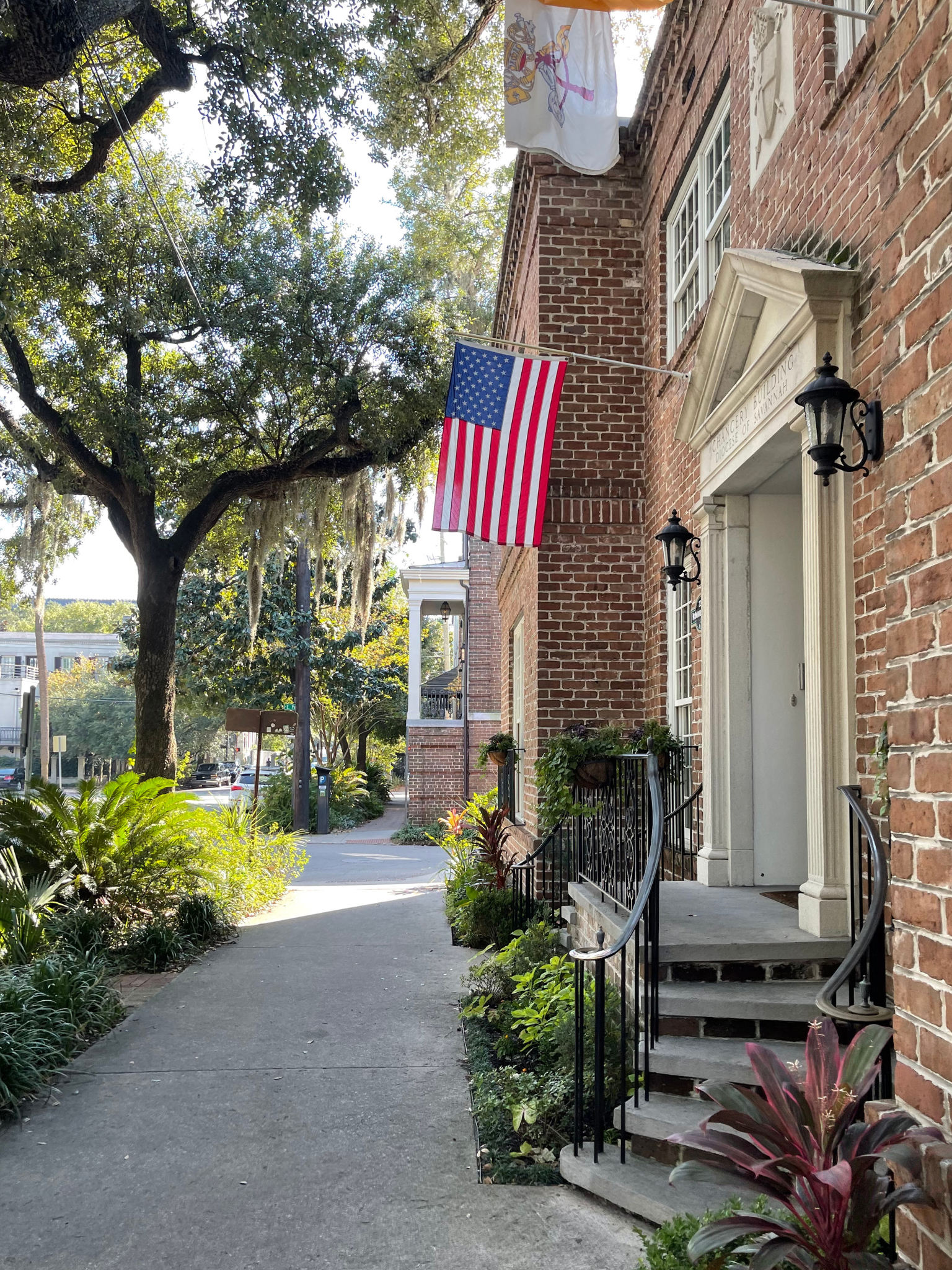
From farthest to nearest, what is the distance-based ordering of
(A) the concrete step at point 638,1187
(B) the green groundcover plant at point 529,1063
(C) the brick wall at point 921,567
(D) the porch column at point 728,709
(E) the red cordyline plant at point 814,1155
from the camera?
(D) the porch column at point 728,709
(B) the green groundcover plant at point 529,1063
(A) the concrete step at point 638,1187
(E) the red cordyline plant at point 814,1155
(C) the brick wall at point 921,567

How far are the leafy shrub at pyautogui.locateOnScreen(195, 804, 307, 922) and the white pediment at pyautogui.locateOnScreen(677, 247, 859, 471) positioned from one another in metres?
5.85

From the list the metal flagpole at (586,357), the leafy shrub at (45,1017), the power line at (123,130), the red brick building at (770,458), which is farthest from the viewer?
the power line at (123,130)

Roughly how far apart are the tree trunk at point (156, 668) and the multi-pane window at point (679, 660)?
5602mm

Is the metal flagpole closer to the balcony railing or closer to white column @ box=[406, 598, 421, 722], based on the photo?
white column @ box=[406, 598, 421, 722]

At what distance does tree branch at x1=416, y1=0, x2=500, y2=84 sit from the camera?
961 cm

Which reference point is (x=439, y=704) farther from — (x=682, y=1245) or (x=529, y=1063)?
(x=682, y=1245)

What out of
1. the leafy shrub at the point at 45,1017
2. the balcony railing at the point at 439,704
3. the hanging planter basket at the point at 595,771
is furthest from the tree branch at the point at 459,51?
the balcony railing at the point at 439,704

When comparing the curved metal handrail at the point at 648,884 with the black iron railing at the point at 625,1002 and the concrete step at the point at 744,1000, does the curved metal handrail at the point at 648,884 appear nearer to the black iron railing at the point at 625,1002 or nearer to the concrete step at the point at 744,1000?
the black iron railing at the point at 625,1002

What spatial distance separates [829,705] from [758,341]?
2235 mm

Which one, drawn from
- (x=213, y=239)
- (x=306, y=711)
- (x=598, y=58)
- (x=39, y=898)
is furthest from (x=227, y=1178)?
(x=306, y=711)

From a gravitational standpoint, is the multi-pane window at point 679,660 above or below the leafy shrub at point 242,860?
above

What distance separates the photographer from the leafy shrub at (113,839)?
27.8 feet

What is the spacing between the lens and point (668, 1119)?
401 cm

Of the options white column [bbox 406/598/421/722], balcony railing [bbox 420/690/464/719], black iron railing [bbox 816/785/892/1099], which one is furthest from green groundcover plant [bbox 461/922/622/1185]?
balcony railing [bbox 420/690/464/719]
